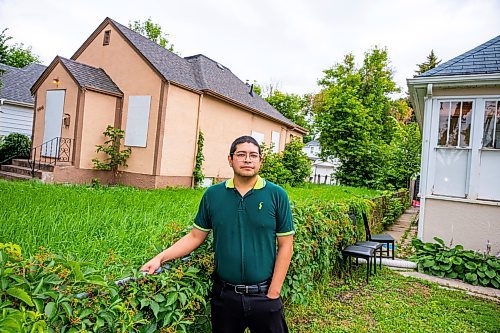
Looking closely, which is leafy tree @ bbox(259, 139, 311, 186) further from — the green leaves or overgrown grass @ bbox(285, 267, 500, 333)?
the green leaves

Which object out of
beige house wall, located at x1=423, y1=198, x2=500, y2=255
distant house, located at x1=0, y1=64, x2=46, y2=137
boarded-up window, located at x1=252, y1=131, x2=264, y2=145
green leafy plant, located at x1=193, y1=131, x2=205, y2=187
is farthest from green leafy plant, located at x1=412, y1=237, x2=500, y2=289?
distant house, located at x1=0, y1=64, x2=46, y2=137

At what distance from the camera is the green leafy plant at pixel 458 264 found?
5.41m

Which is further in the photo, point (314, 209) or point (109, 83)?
point (109, 83)

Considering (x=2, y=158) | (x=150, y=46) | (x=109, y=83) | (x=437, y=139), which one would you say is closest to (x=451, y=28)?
(x=437, y=139)

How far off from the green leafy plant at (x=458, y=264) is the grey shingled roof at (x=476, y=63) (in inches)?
126

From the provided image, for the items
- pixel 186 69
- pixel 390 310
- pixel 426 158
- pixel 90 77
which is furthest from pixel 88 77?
pixel 390 310

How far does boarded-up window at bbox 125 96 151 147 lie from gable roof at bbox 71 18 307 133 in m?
1.25

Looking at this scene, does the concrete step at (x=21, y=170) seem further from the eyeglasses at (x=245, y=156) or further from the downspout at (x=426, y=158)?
the downspout at (x=426, y=158)

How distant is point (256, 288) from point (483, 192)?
5997mm

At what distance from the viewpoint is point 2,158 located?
14.2 m

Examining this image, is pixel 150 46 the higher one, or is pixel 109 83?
pixel 150 46

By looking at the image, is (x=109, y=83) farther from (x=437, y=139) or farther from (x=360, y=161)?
(x=360, y=161)

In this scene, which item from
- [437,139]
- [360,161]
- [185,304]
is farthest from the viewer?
[360,161]

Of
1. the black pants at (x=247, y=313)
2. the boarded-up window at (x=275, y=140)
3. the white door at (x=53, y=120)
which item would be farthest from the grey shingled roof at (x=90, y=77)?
the black pants at (x=247, y=313)
